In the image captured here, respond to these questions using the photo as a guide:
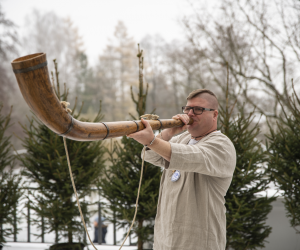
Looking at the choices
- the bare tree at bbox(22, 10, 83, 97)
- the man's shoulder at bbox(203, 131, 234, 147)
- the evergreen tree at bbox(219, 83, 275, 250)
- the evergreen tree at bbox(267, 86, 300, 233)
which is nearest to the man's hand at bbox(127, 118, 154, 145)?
the man's shoulder at bbox(203, 131, 234, 147)

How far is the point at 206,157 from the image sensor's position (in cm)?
151

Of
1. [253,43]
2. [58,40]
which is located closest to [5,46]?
[58,40]

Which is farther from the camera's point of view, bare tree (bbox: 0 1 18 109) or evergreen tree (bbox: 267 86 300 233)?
bare tree (bbox: 0 1 18 109)

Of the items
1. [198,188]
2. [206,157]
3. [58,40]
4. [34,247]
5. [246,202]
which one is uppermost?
[58,40]

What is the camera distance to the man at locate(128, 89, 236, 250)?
1.56m

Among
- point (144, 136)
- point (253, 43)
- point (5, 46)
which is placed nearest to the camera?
point (144, 136)

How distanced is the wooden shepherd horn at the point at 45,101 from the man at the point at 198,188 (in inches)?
13.9

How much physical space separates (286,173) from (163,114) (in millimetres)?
11374

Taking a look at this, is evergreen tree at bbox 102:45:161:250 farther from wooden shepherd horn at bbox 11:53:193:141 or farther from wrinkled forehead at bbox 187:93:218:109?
wooden shepherd horn at bbox 11:53:193:141

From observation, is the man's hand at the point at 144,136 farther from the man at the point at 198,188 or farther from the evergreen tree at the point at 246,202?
the evergreen tree at the point at 246,202

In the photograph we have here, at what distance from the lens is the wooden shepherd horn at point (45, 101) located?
0.96 metres

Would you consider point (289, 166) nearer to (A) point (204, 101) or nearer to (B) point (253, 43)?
(A) point (204, 101)

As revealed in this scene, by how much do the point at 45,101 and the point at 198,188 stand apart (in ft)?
3.81

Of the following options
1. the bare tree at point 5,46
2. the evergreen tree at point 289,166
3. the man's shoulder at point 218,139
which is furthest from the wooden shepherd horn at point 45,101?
the bare tree at point 5,46
